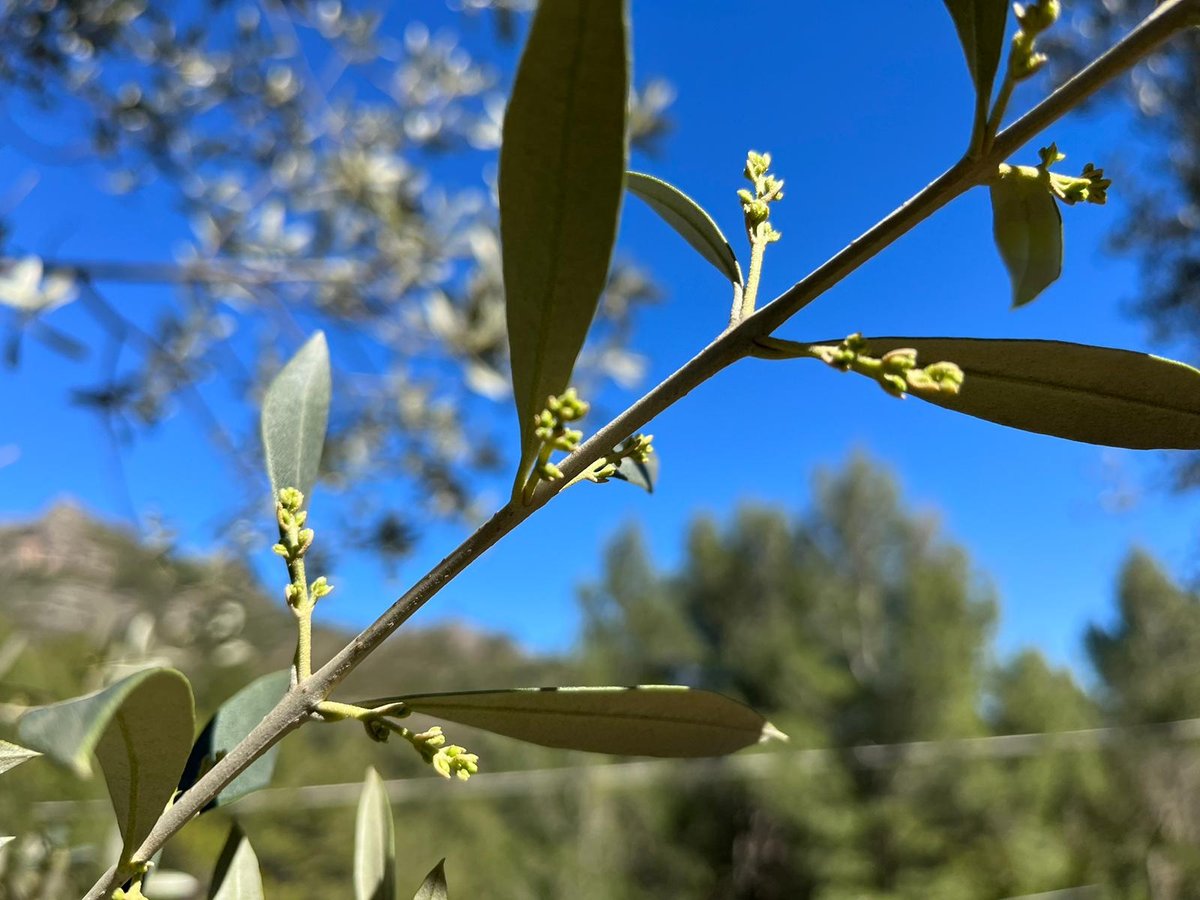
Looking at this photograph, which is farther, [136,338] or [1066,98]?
[136,338]

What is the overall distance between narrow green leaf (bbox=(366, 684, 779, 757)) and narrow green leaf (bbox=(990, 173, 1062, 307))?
147 millimetres

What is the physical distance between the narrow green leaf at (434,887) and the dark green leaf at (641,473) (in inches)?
5.3

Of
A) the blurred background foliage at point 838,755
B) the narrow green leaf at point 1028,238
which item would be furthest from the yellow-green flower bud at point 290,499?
the blurred background foliage at point 838,755

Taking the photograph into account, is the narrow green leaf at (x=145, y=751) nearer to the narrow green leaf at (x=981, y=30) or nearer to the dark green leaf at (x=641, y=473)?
the dark green leaf at (x=641, y=473)

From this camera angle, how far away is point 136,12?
1.43 meters

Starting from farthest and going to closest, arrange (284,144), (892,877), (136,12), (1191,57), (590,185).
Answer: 1. (892,877)
2. (1191,57)
3. (284,144)
4. (136,12)
5. (590,185)

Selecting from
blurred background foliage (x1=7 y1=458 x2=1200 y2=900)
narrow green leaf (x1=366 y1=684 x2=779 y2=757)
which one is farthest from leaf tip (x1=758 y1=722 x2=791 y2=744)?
blurred background foliage (x1=7 y1=458 x2=1200 y2=900)

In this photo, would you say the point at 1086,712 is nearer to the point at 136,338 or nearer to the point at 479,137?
the point at 479,137

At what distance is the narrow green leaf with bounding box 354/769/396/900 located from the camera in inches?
11.4

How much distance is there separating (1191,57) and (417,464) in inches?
137

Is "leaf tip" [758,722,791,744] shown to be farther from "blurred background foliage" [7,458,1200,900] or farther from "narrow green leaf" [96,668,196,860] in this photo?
"blurred background foliage" [7,458,1200,900]

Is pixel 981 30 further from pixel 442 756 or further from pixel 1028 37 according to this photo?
pixel 442 756

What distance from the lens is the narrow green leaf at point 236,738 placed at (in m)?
0.27

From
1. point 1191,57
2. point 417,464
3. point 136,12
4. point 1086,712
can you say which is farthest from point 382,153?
point 1086,712
